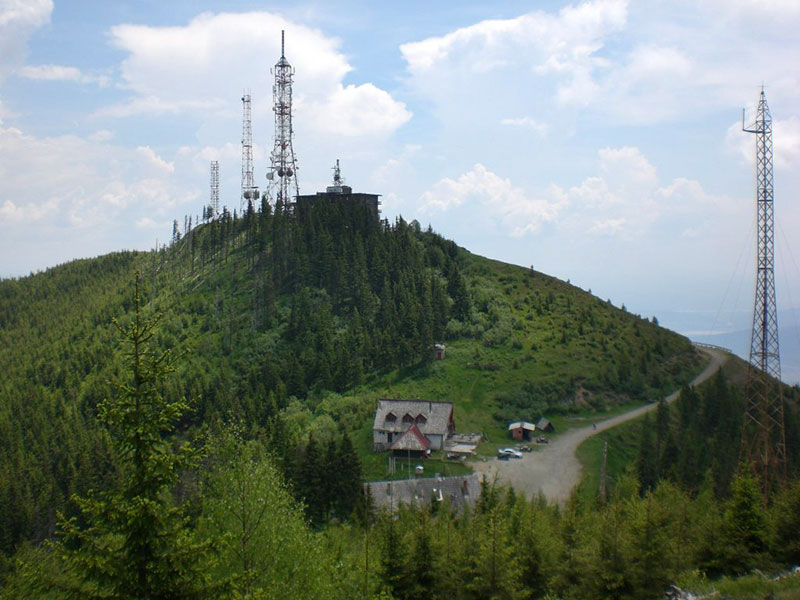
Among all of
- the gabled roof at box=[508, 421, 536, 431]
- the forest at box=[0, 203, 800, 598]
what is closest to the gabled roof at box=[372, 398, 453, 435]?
the forest at box=[0, 203, 800, 598]

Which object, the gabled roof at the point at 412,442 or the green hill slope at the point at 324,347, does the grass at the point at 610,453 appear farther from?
the gabled roof at the point at 412,442

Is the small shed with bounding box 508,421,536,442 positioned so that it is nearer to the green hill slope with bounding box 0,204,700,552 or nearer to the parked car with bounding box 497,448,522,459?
the green hill slope with bounding box 0,204,700,552

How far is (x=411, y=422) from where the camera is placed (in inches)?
2387

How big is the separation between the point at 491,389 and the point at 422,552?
45.9 meters

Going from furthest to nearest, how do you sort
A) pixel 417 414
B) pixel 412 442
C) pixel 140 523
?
pixel 417 414 < pixel 412 442 < pixel 140 523

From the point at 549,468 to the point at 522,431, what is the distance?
26.9 ft

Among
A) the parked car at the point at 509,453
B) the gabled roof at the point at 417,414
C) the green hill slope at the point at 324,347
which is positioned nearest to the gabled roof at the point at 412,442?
the gabled roof at the point at 417,414

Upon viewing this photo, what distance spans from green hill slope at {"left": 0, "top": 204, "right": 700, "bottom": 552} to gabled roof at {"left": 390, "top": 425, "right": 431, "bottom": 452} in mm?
4990

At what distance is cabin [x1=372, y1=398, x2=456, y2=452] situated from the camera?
195ft

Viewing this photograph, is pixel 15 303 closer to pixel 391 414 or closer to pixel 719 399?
pixel 391 414

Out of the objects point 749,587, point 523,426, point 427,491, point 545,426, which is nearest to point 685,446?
point 545,426

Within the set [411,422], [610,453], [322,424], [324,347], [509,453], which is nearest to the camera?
[509,453]

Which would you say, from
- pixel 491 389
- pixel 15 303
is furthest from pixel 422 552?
pixel 15 303

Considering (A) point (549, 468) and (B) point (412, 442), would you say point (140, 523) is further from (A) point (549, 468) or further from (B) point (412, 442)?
(A) point (549, 468)
